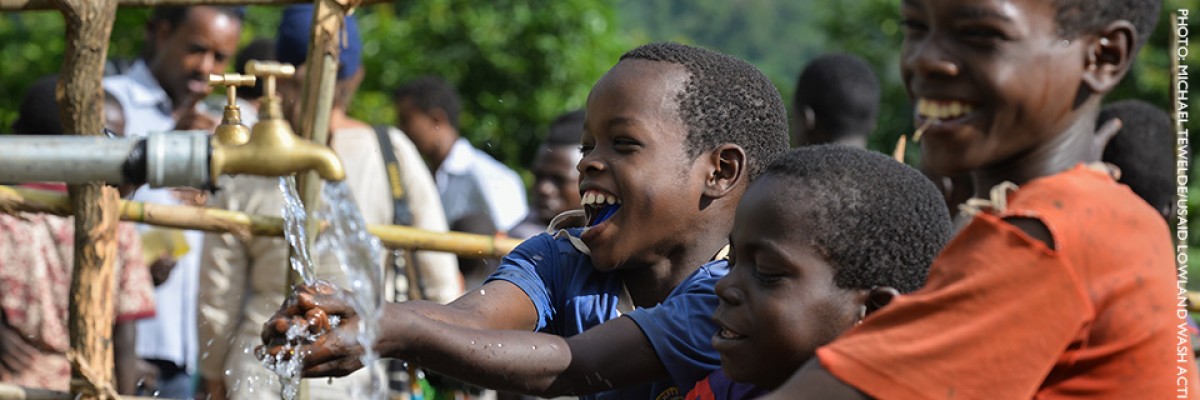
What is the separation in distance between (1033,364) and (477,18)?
1036 centimetres

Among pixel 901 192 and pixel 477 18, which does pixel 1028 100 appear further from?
pixel 477 18

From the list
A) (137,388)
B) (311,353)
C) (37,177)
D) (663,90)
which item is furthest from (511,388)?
(137,388)

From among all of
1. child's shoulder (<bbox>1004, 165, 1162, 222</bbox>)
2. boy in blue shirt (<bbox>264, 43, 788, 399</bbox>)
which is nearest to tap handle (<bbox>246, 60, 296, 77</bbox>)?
boy in blue shirt (<bbox>264, 43, 788, 399</bbox>)

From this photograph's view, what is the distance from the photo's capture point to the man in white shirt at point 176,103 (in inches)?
236

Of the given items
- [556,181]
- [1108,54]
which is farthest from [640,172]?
[556,181]

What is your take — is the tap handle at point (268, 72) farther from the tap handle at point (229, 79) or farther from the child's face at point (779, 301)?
the child's face at point (779, 301)

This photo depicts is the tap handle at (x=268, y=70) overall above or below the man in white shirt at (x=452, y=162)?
above

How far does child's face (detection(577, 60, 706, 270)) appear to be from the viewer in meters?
2.82

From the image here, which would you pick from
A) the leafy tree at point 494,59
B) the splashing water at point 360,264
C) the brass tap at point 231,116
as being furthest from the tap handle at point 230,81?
the leafy tree at point 494,59

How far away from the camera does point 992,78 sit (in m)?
1.96

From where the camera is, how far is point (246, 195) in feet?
16.7

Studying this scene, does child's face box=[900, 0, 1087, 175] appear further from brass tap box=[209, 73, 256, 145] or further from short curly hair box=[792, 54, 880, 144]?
short curly hair box=[792, 54, 880, 144]

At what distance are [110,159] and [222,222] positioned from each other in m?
2.04

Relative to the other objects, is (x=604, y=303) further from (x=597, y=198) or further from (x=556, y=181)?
(x=556, y=181)
